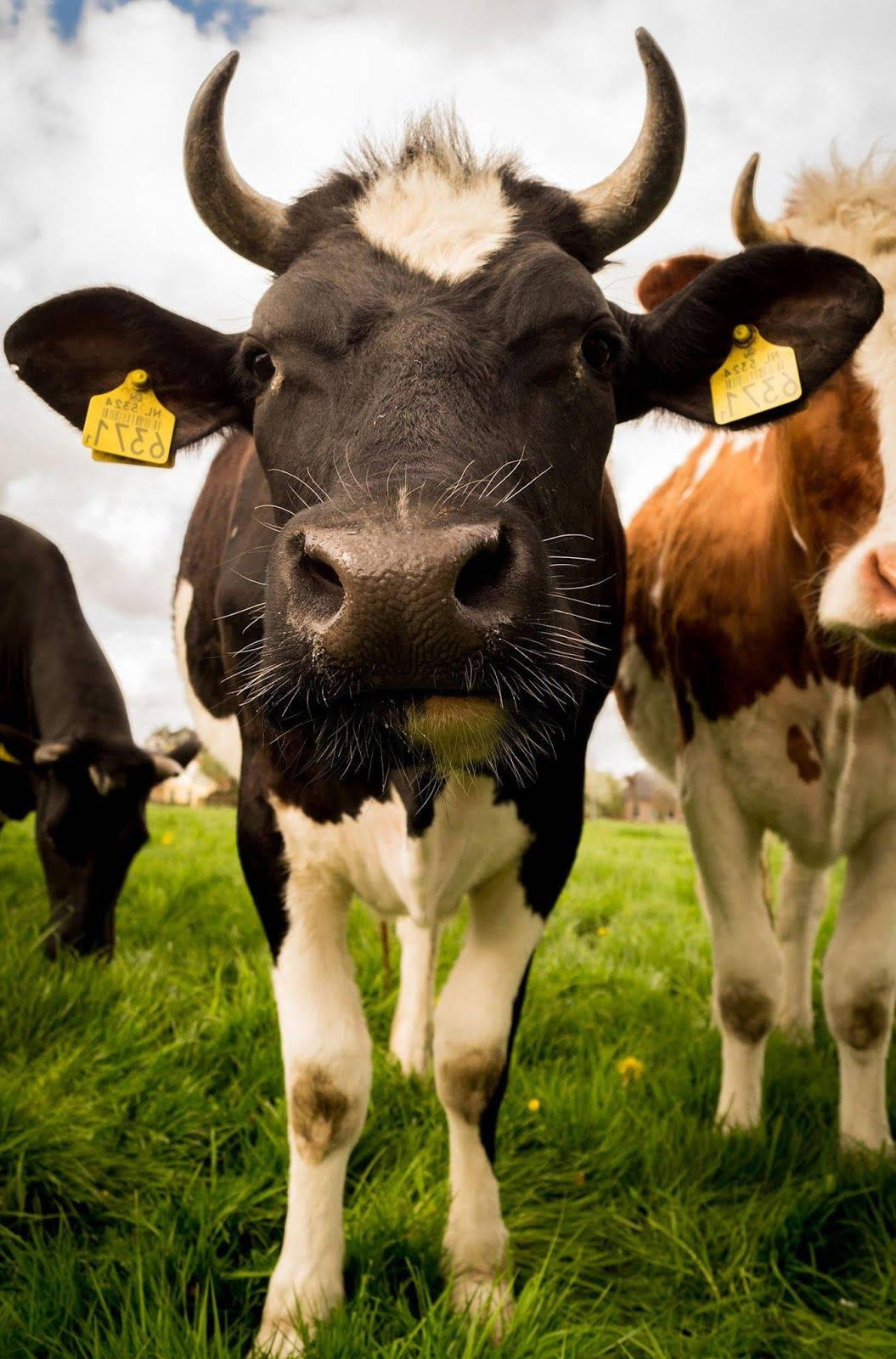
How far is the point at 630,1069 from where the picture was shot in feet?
12.1

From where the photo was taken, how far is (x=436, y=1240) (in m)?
2.59

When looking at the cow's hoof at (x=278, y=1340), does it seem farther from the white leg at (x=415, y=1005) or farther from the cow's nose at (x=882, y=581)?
the cow's nose at (x=882, y=581)

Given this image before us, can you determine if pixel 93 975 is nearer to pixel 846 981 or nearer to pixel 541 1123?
pixel 541 1123

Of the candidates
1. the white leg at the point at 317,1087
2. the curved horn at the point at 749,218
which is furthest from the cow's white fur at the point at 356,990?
the curved horn at the point at 749,218

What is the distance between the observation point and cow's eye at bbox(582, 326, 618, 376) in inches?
91.3

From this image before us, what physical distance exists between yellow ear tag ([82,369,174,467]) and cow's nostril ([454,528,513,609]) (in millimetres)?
1262

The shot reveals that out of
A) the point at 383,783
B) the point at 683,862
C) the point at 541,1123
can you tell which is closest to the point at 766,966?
the point at 541,1123

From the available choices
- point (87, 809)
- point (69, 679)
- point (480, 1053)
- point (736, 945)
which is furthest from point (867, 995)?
point (69, 679)

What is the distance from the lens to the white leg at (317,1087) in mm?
2396

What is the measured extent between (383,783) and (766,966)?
158cm

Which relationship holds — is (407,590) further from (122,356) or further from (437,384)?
(122,356)

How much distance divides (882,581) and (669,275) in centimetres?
147

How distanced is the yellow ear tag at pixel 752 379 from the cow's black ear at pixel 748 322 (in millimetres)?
30

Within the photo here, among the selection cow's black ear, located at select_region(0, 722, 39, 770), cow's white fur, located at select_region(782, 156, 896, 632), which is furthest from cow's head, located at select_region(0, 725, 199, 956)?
cow's white fur, located at select_region(782, 156, 896, 632)
